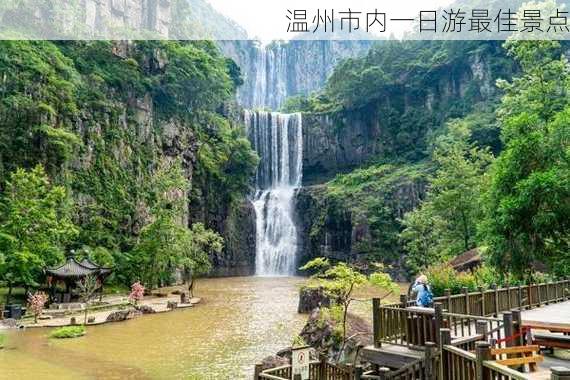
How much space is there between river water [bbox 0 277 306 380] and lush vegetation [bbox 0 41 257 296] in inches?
286

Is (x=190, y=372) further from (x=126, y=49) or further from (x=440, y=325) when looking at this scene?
(x=126, y=49)

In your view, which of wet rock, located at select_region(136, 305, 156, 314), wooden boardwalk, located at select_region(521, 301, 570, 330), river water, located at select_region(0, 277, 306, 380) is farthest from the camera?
wet rock, located at select_region(136, 305, 156, 314)

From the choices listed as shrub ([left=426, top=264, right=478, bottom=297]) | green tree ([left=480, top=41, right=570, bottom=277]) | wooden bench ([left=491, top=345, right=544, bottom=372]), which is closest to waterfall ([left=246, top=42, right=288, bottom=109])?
green tree ([left=480, top=41, right=570, bottom=277])

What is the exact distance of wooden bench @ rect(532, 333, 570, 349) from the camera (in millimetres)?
7699

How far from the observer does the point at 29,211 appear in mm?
24625

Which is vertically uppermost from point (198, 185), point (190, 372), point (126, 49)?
point (126, 49)

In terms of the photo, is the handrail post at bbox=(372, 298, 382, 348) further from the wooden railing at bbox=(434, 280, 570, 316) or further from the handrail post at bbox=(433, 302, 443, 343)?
the wooden railing at bbox=(434, 280, 570, 316)

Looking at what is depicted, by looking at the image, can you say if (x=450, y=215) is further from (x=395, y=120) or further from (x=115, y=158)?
(x=395, y=120)

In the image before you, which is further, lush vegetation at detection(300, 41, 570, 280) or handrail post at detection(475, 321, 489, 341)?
lush vegetation at detection(300, 41, 570, 280)

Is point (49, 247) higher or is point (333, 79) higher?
point (333, 79)

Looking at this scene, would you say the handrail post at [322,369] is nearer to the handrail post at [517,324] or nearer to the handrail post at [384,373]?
the handrail post at [384,373]

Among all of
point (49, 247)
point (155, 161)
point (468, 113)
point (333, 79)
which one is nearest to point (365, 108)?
point (333, 79)

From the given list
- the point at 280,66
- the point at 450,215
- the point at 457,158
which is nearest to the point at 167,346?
the point at 450,215

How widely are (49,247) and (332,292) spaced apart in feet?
56.0
